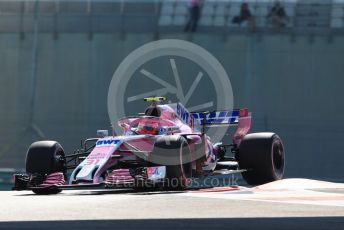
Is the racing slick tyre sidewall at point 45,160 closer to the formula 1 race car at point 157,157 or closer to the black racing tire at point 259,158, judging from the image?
the formula 1 race car at point 157,157

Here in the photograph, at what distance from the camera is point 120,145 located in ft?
50.4

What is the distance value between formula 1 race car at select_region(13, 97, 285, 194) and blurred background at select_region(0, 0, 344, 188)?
938 cm

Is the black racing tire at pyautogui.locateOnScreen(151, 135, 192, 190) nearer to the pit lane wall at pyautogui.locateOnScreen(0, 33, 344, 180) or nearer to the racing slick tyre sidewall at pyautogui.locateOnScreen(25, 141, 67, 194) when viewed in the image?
the racing slick tyre sidewall at pyautogui.locateOnScreen(25, 141, 67, 194)

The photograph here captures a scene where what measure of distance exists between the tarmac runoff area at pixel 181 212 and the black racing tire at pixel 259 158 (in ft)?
11.5

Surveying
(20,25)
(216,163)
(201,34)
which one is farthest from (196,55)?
(216,163)

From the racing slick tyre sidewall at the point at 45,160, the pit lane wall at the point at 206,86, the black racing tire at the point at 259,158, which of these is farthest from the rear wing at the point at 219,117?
the pit lane wall at the point at 206,86

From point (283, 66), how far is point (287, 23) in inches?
56.5

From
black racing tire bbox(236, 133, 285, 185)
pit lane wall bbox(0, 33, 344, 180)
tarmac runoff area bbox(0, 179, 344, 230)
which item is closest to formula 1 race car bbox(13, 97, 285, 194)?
black racing tire bbox(236, 133, 285, 185)

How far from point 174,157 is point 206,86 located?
13.4m

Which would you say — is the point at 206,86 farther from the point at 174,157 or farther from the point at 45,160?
the point at 174,157

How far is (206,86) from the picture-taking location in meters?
28.0

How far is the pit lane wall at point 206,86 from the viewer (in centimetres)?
2727

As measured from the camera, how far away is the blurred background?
1085 inches

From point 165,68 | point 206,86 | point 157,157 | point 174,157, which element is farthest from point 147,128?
point 165,68
